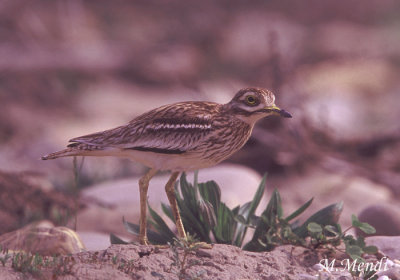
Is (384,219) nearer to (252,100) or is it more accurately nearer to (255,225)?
(255,225)

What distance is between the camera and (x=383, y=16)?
21.0 metres

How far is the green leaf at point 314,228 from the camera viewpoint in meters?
4.38

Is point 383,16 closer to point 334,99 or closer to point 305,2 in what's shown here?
point 305,2

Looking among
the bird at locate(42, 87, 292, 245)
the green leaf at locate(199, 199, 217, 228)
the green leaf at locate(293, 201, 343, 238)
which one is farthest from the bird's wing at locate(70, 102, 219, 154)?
Answer: the green leaf at locate(293, 201, 343, 238)

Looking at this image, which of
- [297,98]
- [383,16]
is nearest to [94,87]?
[297,98]

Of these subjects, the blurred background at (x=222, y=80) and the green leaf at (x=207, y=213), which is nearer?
the green leaf at (x=207, y=213)

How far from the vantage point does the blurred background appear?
8617 millimetres

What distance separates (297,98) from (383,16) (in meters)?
13.6

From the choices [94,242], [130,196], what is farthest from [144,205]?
[130,196]

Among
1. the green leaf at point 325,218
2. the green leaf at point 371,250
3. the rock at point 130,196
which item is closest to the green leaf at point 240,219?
the green leaf at point 325,218

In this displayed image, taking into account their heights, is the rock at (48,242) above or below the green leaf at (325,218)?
below

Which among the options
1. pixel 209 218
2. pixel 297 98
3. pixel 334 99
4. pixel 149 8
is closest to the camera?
pixel 209 218

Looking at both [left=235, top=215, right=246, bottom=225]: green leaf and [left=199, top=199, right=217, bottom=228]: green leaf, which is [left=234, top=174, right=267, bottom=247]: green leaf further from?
[left=199, top=199, right=217, bottom=228]: green leaf

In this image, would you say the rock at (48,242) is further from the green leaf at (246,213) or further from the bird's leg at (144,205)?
the green leaf at (246,213)
